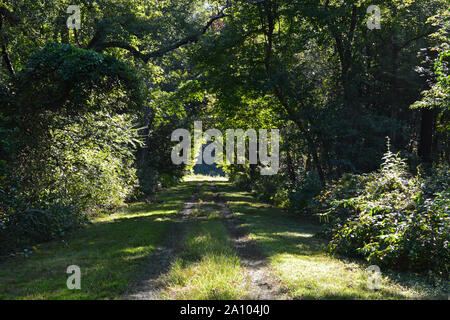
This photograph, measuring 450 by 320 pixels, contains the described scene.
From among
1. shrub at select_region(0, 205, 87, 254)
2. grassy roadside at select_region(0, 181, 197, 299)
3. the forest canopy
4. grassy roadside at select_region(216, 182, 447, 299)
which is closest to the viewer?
grassy roadside at select_region(216, 182, 447, 299)

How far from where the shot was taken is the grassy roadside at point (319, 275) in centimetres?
627

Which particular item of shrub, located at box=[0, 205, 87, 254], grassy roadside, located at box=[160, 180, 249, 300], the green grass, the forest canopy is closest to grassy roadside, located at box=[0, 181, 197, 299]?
the green grass

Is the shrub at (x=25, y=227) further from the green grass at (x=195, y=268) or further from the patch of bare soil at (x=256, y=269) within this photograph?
the patch of bare soil at (x=256, y=269)

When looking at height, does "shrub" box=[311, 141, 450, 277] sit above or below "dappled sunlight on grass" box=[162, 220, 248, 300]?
above

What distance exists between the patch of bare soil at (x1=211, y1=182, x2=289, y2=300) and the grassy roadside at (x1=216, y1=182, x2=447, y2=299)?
0.18m

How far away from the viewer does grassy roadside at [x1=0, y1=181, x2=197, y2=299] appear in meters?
6.51

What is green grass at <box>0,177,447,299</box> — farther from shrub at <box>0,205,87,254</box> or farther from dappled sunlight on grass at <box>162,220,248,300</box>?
shrub at <box>0,205,87,254</box>

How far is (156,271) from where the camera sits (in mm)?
7867

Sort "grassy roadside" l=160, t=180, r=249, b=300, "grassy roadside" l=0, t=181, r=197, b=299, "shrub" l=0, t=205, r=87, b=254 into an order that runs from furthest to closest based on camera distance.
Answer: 1. "shrub" l=0, t=205, r=87, b=254
2. "grassy roadside" l=0, t=181, r=197, b=299
3. "grassy roadside" l=160, t=180, r=249, b=300

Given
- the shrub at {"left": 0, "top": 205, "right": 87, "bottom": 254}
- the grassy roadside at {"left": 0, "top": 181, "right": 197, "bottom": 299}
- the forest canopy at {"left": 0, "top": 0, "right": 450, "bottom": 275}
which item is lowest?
the grassy roadside at {"left": 0, "top": 181, "right": 197, "bottom": 299}

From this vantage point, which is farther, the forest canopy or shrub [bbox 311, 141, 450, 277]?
the forest canopy
